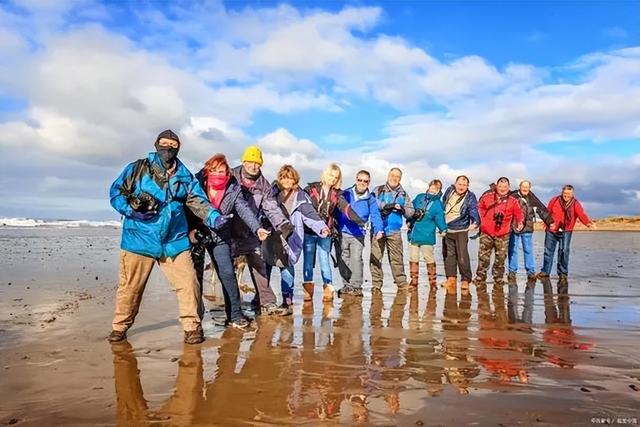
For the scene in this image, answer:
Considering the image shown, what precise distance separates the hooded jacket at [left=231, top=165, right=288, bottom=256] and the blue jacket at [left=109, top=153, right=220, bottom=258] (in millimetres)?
1290

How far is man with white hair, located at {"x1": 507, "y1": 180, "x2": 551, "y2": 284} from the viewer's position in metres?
13.1

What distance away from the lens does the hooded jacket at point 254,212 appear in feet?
24.4

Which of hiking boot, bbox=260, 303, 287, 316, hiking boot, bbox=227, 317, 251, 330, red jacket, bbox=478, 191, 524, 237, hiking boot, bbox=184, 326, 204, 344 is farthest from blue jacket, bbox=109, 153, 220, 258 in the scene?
red jacket, bbox=478, 191, 524, 237

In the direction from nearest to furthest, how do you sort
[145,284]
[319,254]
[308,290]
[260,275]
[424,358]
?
[424,358] < [145,284] < [260,275] < [308,290] < [319,254]

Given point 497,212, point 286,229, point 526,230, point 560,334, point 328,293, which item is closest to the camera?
point 560,334

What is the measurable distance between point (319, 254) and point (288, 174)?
1719mm

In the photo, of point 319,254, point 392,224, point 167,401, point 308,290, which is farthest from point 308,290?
point 167,401

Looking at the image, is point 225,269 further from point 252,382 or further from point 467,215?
point 467,215

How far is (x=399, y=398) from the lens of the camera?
408cm

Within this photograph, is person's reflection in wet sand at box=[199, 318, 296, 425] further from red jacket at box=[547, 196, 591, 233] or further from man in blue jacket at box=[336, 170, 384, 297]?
red jacket at box=[547, 196, 591, 233]

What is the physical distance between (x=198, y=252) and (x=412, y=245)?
6.16 m

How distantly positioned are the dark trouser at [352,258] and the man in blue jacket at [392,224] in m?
0.85

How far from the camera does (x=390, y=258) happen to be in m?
10.9

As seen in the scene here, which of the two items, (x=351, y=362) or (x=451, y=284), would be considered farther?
(x=451, y=284)
